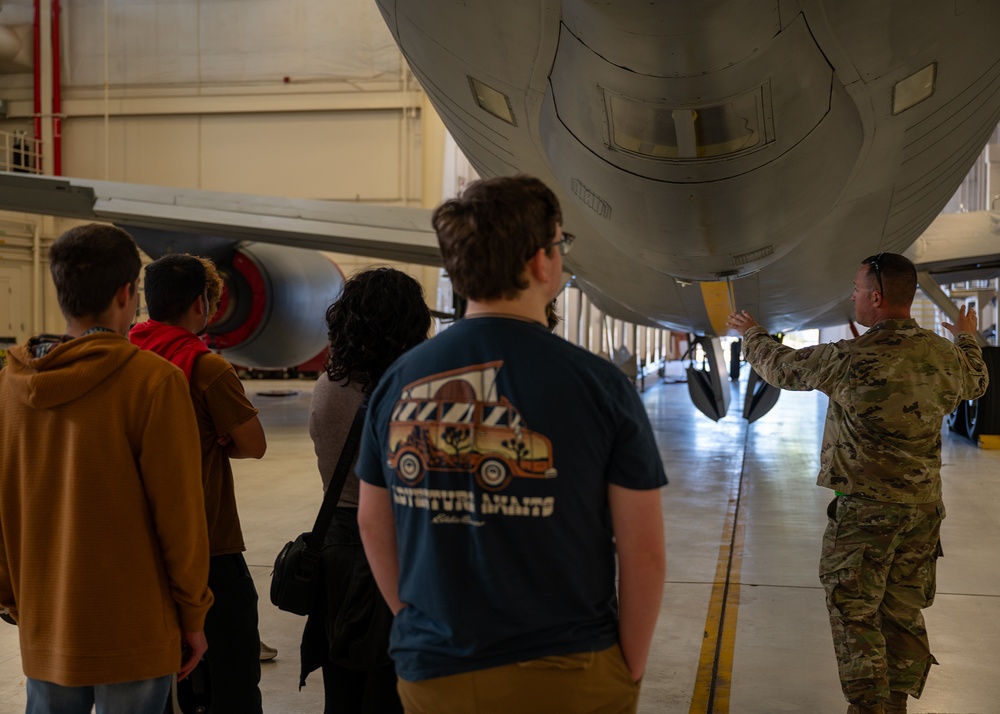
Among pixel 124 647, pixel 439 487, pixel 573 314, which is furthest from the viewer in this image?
pixel 573 314

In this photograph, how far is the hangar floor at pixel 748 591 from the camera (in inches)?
133

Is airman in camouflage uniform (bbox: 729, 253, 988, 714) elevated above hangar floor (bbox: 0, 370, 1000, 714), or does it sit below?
above

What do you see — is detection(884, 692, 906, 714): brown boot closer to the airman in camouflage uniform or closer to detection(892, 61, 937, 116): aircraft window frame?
the airman in camouflage uniform

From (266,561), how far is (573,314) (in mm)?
19241

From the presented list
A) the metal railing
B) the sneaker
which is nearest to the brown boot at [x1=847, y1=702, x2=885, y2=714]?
the sneaker

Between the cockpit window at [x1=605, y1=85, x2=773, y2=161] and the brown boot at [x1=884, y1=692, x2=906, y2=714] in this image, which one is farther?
the cockpit window at [x1=605, y1=85, x2=773, y2=161]

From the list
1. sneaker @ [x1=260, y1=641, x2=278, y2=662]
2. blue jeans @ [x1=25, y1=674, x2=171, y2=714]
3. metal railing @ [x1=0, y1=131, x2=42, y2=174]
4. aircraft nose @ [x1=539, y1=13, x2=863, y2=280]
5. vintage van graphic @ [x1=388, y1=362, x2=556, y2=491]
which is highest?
metal railing @ [x1=0, y1=131, x2=42, y2=174]

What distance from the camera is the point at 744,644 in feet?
12.8

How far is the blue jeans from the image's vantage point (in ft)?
6.07

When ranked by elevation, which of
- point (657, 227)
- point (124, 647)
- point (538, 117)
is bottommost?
point (124, 647)

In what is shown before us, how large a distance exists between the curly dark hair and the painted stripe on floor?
1809mm

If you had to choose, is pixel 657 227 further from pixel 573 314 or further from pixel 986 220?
pixel 573 314

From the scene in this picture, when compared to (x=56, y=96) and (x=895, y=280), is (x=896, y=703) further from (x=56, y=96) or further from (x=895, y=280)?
(x=56, y=96)

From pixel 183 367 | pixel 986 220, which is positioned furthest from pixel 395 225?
pixel 183 367
